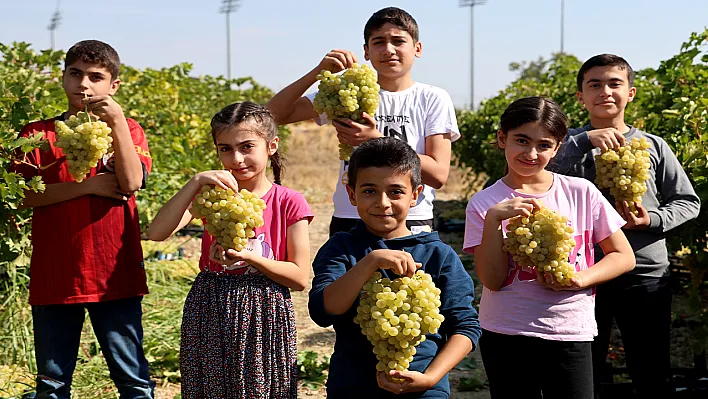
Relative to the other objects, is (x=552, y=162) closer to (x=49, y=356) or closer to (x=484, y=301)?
(x=484, y=301)

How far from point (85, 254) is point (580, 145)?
7.42 feet

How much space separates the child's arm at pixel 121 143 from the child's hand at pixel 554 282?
1.73 m

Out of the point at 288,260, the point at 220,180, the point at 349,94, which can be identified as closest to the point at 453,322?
the point at 288,260

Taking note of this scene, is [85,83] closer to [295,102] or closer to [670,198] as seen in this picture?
[295,102]

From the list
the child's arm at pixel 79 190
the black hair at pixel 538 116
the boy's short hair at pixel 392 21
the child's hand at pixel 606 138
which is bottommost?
the child's arm at pixel 79 190

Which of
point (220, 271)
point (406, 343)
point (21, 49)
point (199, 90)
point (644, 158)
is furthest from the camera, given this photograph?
point (199, 90)

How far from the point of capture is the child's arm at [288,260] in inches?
110

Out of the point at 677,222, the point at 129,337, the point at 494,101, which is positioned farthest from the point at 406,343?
the point at 494,101

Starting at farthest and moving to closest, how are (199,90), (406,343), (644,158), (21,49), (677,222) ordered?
(199,90)
(21,49)
(677,222)
(644,158)
(406,343)

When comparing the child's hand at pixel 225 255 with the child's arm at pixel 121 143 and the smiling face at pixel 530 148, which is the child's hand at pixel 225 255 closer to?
the child's arm at pixel 121 143

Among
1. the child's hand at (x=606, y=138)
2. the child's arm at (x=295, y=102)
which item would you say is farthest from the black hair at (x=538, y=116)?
the child's arm at (x=295, y=102)

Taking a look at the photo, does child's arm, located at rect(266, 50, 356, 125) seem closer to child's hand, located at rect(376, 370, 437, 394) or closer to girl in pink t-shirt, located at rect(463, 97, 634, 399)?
girl in pink t-shirt, located at rect(463, 97, 634, 399)

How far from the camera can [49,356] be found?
3.37 metres

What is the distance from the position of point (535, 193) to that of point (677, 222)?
3.13 feet
